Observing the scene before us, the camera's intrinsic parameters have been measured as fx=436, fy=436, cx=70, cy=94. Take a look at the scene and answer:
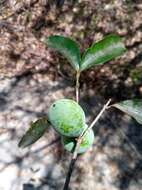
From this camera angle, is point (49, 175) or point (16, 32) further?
point (16, 32)

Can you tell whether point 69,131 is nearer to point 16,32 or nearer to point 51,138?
point 51,138

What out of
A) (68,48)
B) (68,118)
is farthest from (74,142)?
(68,48)

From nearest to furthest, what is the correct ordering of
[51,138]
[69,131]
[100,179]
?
1. [69,131]
2. [100,179]
3. [51,138]

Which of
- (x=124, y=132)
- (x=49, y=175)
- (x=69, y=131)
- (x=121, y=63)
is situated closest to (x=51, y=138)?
(x=49, y=175)

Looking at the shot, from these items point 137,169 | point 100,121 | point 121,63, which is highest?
point 121,63

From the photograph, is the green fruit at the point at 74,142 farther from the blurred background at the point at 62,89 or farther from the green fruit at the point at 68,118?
the blurred background at the point at 62,89

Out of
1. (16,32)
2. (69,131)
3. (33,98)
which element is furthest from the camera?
(16,32)

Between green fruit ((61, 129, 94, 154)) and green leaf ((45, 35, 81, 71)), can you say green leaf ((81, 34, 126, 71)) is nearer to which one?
green leaf ((45, 35, 81, 71))
